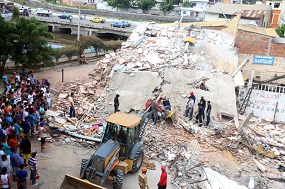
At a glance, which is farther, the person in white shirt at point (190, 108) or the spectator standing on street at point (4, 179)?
the person in white shirt at point (190, 108)

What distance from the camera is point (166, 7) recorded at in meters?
72.1

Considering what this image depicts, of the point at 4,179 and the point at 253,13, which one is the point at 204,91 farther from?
the point at 253,13

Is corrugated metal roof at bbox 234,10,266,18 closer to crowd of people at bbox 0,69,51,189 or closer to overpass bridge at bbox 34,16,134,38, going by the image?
overpass bridge at bbox 34,16,134,38

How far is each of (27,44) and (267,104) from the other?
14.6 m

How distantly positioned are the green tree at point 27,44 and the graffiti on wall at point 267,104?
12.9m

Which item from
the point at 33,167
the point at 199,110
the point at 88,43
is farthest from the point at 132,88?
the point at 88,43

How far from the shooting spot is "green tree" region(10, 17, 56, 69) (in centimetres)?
2015

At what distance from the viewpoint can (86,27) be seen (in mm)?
54625

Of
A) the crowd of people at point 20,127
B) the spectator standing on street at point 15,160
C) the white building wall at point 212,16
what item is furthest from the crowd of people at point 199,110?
the white building wall at point 212,16

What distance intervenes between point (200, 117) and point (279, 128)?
5.29m

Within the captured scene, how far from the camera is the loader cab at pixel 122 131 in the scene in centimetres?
1067

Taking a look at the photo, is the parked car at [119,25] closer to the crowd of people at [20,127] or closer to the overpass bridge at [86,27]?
the overpass bridge at [86,27]

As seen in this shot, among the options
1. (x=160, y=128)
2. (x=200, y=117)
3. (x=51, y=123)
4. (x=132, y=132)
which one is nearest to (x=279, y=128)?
(x=200, y=117)

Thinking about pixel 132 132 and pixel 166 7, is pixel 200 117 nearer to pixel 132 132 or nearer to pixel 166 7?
pixel 132 132
